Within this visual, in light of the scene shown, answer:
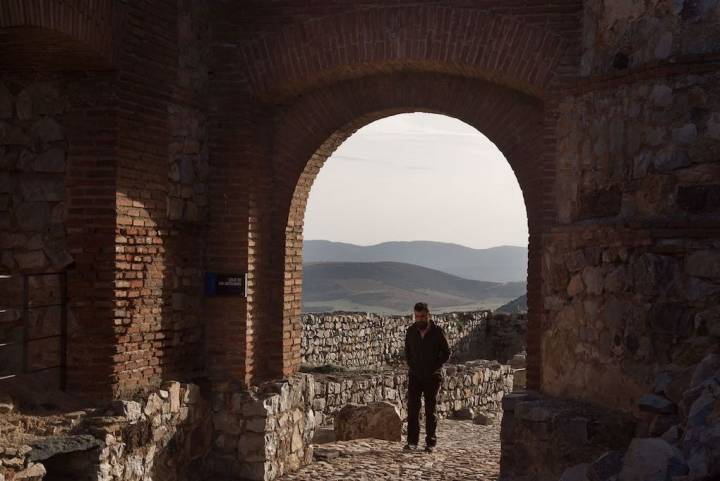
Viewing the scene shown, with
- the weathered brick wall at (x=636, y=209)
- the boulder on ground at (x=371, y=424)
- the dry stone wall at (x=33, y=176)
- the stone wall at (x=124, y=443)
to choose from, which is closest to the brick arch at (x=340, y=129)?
the weathered brick wall at (x=636, y=209)

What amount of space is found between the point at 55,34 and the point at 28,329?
2.43 meters

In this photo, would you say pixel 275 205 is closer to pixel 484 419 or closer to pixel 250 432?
pixel 250 432

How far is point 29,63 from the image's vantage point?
26.3 feet

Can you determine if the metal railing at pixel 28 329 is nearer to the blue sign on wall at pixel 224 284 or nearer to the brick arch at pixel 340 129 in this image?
the blue sign on wall at pixel 224 284

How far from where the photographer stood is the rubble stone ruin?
24.5ft

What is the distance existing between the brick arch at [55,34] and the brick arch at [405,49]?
2.01 m

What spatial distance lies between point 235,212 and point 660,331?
4.25 metres

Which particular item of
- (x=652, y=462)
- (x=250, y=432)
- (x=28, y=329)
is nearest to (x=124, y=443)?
(x=28, y=329)

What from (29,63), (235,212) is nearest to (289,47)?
(235,212)

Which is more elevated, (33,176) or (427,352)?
(33,176)

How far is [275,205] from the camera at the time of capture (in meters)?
10.1

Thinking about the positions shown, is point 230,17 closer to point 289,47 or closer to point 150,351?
point 289,47

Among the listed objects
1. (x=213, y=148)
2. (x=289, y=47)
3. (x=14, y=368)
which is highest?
(x=289, y=47)

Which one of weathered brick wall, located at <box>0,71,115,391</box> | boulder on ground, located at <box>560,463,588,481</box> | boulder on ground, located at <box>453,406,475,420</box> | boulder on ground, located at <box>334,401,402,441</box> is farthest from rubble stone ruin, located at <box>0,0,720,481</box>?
boulder on ground, located at <box>453,406,475,420</box>
